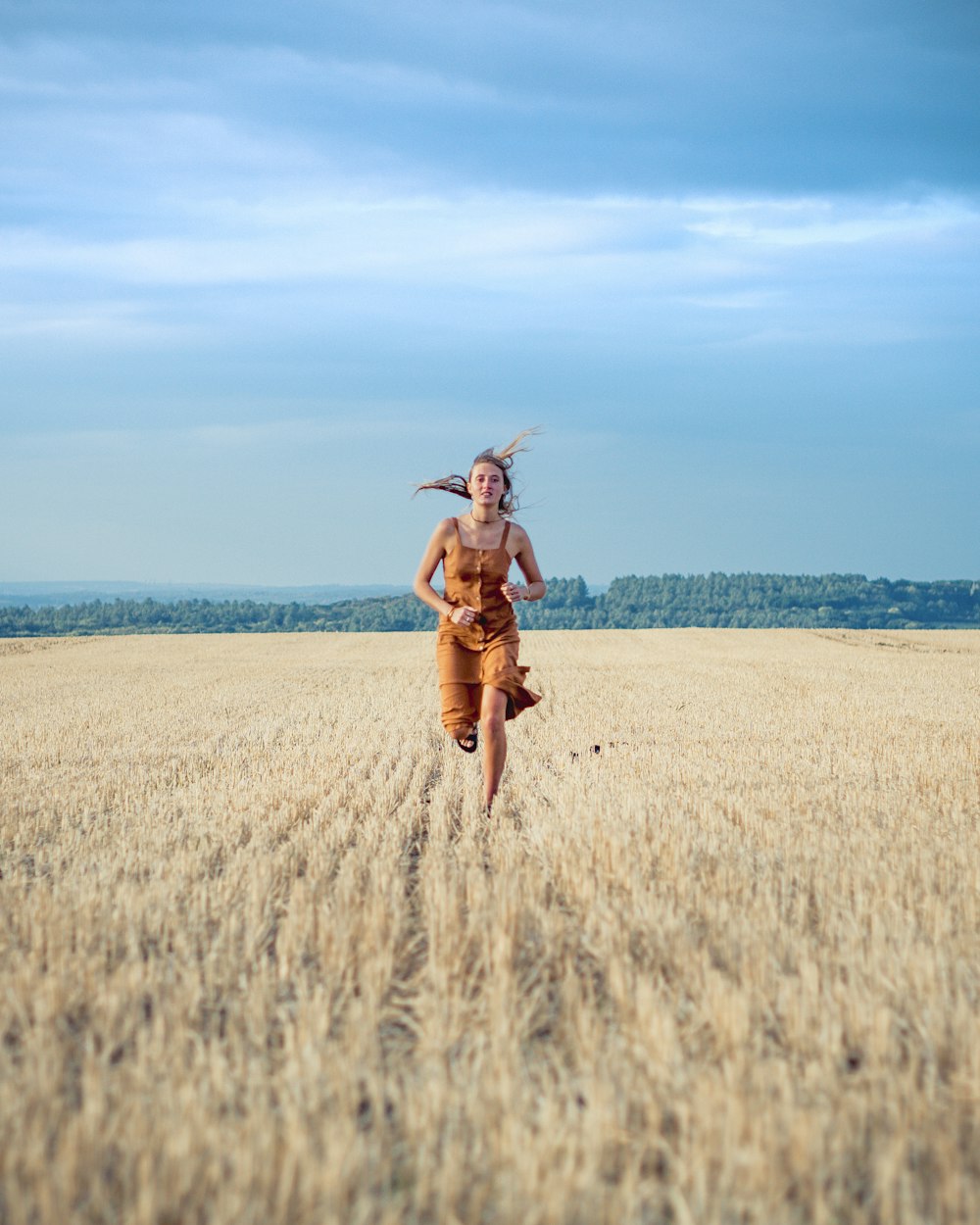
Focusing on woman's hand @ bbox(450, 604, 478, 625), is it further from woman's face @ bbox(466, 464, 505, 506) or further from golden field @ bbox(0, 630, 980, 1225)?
golden field @ bbox(0, 630, 980, 1225)

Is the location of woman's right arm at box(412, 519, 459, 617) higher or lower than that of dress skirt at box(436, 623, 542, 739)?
higher

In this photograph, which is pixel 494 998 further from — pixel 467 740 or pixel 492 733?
pixel 467 740

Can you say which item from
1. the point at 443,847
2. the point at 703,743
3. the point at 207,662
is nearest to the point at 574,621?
the point at 207,662

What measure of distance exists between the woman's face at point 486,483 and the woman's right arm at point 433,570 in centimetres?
28

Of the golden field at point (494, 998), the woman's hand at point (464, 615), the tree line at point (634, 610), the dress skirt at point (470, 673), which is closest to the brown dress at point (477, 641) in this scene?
the dress skirt at point (470, 673)

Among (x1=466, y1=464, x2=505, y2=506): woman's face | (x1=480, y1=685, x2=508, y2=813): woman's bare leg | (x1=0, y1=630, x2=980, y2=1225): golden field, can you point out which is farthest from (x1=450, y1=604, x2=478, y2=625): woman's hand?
(x1=0, y1=630, x2=980, y2=1225): golden field

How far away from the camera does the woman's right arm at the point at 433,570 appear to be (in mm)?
7379

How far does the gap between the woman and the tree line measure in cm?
6036

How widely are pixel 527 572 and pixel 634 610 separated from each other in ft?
238

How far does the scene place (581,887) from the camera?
16.5 ft

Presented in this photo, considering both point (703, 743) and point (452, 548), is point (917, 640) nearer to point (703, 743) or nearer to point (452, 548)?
point (703, 743)

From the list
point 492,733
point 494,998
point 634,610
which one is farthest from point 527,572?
point 634,610

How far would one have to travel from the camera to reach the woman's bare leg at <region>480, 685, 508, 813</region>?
7.28m

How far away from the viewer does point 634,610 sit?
261 ft
